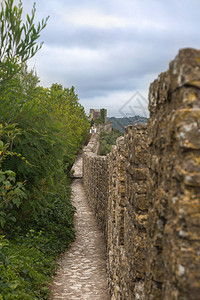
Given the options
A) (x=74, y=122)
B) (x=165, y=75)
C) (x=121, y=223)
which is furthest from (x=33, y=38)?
(x=74, y=122)

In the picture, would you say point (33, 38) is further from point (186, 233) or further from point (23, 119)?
point (186, 233)

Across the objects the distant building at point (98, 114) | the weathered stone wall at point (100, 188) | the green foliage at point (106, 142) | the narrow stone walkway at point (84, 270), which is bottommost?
the narrow stone walkway at point (84, 270)

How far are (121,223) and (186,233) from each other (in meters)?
3.06

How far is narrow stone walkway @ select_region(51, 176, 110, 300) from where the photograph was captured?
18.1 ft

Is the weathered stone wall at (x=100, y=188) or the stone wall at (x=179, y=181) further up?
the stone wall at (x=179, y=181)

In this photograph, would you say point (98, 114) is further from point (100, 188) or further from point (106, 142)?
point (100, 188)

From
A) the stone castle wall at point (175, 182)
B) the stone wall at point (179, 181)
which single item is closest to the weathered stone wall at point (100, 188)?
the stone castle wall at point (175, 182)

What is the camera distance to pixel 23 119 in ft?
23.6

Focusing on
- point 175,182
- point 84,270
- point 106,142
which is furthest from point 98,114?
point 175,182

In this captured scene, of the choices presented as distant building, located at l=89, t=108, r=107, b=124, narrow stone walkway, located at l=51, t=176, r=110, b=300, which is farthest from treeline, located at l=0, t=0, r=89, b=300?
distant building, located at l=89, t=108, r=107, b=124

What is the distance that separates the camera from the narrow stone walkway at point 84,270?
217 inches

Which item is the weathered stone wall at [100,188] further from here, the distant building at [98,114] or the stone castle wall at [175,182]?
the distant building at [98,114]

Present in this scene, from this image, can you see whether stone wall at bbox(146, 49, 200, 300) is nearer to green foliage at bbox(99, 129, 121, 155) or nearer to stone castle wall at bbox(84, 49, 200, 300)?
stone castle wall at bbox(84, 49, 200, 300)

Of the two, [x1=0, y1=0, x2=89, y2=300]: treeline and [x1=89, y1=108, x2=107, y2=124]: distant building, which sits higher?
[x1=89, y1=108, x2=107, y2=124]: distant building
